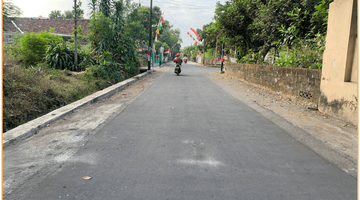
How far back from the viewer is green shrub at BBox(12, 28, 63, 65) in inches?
551

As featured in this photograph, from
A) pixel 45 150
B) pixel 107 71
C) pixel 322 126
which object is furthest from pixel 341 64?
pixel 107 71

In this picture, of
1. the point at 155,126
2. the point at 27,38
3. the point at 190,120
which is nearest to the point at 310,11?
the point at 190,120

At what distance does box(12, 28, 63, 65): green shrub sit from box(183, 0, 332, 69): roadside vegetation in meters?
12.3

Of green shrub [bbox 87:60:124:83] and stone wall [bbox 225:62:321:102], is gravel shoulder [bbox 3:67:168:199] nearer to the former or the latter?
stone wall [bbox 225:62:321:102]

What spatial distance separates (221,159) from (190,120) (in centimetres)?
242

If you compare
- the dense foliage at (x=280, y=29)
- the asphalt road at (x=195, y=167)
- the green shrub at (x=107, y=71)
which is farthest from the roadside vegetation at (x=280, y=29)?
the green shrub at (x=107, y=71)

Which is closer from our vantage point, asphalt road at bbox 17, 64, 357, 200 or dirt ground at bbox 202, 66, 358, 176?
asphalt road at bbox 17, 64, 357, 200

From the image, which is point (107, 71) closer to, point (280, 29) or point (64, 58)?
point (64, 58)

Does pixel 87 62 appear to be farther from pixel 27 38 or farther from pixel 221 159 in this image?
pixel 221 159

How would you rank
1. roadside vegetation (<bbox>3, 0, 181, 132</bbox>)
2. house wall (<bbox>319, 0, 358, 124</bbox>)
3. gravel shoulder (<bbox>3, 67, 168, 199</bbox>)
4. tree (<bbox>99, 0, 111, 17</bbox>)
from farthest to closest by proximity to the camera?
tree (<bbox>99, 0, 111, 17</bbox>)
roadside vegetation (<bbox>3, 0, 181, 132</bbox>)
house wall (<bbox>319, 0, 358, 124</bbox>)
gravel shoulder (<bbox>3, 67, 168, 199</bbox>)

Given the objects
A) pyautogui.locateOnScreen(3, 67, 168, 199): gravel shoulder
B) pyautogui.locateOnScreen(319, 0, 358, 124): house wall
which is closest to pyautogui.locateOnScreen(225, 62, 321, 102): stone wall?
pyautogui.locateOnScreen(319, 0, 358, 124): house wall

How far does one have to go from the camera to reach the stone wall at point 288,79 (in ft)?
28.1

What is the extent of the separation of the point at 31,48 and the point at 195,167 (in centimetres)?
1442

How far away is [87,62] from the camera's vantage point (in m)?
15.3
